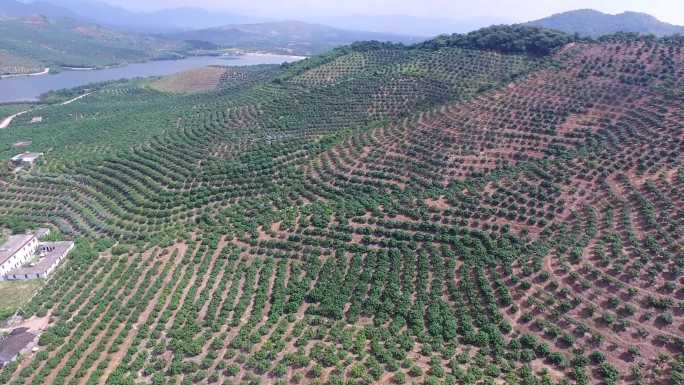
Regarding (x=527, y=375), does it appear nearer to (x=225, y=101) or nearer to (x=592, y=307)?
(x=592, y=307)

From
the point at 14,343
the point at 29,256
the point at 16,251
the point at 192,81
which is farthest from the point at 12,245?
the point at 192,81

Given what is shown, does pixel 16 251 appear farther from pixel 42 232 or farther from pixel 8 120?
pixel 8 120

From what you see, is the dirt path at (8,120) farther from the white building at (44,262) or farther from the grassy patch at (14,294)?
the grassy patch at (14,294)

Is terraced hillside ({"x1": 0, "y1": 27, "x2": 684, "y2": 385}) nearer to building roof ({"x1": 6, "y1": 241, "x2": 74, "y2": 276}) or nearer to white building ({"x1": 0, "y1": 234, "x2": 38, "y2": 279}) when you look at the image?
building roof ({"x1": 6, "y1": 241, "x2": 74, "y2": 276})

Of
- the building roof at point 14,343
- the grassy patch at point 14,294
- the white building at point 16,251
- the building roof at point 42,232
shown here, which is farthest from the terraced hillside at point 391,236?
the white building at point 16,251

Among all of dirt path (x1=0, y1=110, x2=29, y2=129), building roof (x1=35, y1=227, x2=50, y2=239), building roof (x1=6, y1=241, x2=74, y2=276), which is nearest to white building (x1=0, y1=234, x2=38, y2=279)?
building roof (x1=6, y1=241, x2=74, y2=276)

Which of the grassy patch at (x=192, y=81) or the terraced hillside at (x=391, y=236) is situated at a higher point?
the grassy patch at (x=192, y=81)
